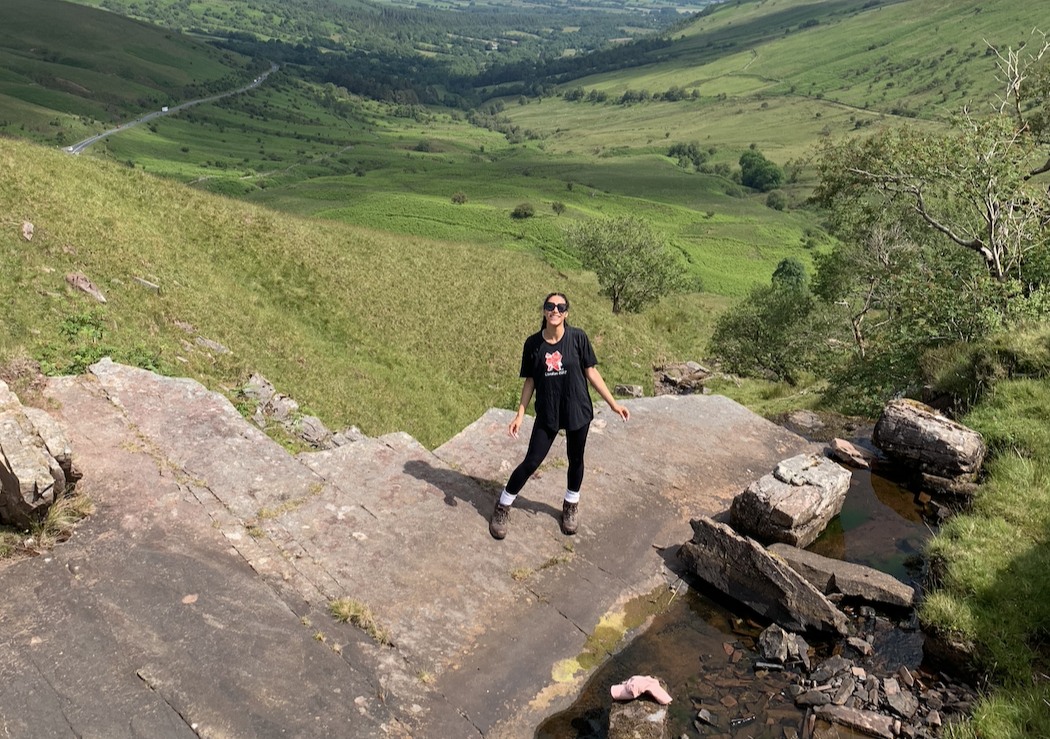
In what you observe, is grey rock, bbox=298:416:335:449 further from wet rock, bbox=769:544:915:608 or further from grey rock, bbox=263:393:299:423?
wet rock, bbox=769:544:915:608

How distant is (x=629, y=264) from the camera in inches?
1992

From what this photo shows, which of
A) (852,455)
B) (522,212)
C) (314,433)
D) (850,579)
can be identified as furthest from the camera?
(522,212)

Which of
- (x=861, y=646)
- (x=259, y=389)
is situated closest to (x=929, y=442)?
(x=861, y=646)

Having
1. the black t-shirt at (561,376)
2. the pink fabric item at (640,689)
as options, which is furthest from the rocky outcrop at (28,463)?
the pink fabric item at (640,689)

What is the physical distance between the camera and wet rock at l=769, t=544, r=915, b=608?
31.5 ft

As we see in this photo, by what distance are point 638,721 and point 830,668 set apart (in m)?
2.85

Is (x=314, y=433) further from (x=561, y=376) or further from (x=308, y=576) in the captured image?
(x=561, y=376)

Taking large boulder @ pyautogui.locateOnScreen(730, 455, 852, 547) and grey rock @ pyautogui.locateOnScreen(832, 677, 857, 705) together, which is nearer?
grey rock @ pyautogui.locateOnScreen(832, 677, 857, 705)

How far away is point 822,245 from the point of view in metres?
135

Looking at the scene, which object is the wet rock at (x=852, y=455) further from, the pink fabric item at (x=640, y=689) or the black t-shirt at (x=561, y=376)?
the pink fabric item at (x=640, y=689)

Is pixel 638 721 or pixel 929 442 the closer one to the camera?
pixel 638 721

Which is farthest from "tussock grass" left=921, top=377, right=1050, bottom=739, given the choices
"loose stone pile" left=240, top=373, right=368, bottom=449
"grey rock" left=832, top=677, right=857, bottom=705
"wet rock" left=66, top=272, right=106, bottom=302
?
"wet rock" left=66, top=272, right=106, bottom=302

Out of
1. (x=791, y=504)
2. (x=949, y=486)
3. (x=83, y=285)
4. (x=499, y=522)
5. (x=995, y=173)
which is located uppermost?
(x=995, y=173)

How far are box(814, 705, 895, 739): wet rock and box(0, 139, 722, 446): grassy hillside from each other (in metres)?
14.0
